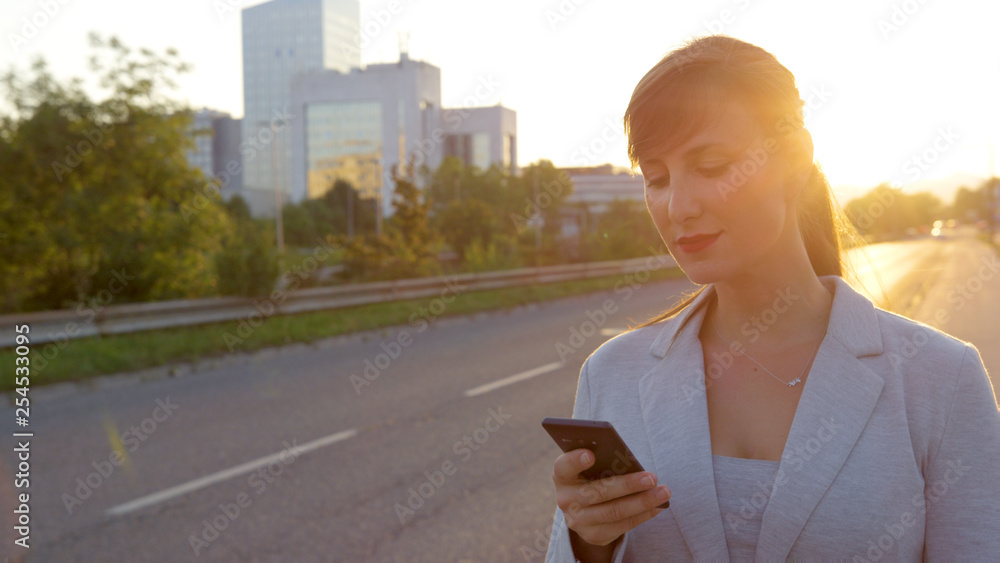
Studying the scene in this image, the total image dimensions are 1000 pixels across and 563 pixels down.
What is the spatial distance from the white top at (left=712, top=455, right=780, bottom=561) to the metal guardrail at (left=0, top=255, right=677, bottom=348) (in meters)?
10.5

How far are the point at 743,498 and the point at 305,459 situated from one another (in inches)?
197

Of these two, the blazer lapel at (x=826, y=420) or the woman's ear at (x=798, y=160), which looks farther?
the woman's ear at (x=798, y=160)

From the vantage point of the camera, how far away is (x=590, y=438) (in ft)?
4.54

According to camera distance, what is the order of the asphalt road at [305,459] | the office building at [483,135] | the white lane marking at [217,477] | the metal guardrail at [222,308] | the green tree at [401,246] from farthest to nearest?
the office building at [483,135] → the green tree at [401,246] → the metal guardrail at [222,308] → the white lane marking at [217,477] → the asphalt road at [305,459]

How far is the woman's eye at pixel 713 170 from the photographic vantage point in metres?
1.48

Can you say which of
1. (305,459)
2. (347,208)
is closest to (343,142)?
(347,208)

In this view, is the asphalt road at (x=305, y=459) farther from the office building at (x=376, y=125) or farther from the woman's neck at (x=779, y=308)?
A: the office building at (x=376, y=125)

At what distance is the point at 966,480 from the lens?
1.35m

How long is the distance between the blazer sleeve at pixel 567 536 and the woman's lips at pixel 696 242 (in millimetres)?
346

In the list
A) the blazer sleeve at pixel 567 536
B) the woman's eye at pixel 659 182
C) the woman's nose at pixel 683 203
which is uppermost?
the woman's eye at pixel 659 182

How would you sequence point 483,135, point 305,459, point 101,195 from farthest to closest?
point 483,135 < point 101,195 < point 305,459

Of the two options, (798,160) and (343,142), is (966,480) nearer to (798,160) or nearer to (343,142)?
(798,160)

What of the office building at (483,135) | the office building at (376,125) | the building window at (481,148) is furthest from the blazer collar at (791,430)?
the building window at (481,148)

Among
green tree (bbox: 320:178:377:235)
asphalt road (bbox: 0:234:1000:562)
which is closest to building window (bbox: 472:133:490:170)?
green tree (bbox: 320:178:377:235)
